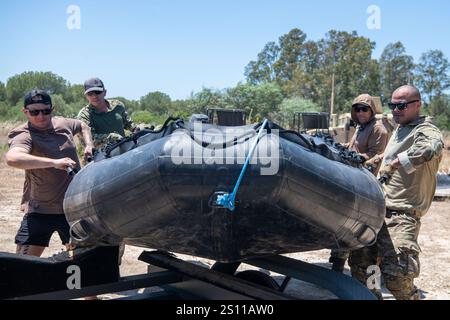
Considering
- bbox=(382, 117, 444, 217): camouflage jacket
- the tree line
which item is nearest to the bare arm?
bbox=(382, 117, 444, 217): camouflage jacket

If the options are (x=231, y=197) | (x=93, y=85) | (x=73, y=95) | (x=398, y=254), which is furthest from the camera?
(x=73, y=95)

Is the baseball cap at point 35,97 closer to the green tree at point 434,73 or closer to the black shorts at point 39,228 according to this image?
the black shorts at point 39,228

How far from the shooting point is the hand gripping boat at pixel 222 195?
2445mm

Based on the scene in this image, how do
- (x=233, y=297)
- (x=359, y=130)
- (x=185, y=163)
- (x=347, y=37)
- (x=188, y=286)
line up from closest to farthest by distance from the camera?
(x=185, y=163)
(x=233, y=297)
(x=188, y=286)
(x=359, y=130)
(x=347, y=37)

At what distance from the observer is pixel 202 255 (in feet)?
9.37

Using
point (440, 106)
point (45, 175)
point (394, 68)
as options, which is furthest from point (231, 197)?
point (440, 106)

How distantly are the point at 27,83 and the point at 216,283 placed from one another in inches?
1714

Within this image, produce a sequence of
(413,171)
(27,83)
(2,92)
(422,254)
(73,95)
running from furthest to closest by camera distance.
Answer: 1. (2,92)
2. (27,83)
3. (73,95)
4. (422,254)
5. (413,171)

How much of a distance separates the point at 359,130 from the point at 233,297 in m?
2.55

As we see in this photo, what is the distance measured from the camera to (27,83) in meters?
43.3

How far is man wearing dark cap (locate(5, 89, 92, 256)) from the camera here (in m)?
4.01

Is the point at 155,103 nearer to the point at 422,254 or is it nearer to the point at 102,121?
the point at 422,254
